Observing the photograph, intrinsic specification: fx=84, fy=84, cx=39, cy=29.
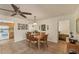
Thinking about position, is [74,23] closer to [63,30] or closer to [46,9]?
[63,30]

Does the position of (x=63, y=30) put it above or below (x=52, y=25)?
below

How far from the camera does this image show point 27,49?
1.94 metres

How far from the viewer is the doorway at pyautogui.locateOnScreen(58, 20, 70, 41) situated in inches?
76.5

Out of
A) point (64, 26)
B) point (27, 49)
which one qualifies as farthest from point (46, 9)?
point (27, 49)

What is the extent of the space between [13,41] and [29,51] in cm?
44

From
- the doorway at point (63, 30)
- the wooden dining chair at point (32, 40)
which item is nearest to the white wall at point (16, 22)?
the wooden dining chair at point (32, 40)

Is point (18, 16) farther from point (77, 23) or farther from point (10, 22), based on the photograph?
point (77, 23)

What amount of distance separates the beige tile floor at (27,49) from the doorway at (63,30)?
0.41ft

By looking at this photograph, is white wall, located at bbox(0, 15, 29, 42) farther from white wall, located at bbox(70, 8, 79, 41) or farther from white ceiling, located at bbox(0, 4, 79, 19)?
white wall, located at bbox(70, 8, 79, 41)

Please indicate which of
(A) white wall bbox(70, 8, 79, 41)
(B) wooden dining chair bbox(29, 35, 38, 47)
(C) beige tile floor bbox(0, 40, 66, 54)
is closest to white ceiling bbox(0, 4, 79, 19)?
(A) white wall bbox(70, 8, 79, 41)

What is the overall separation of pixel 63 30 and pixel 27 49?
3.13 ft

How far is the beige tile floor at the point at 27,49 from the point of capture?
1.88 metres
